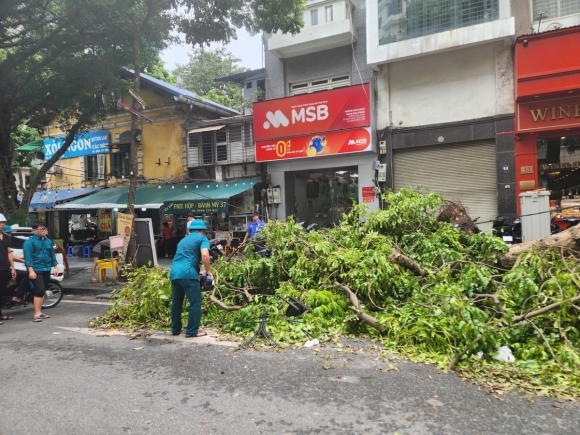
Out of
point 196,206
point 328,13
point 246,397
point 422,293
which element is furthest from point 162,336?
point 328,13

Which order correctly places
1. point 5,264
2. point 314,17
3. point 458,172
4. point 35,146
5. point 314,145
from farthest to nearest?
point 35,146 → point 314,17 → point 314,145 → point 458,172 → point 5,264

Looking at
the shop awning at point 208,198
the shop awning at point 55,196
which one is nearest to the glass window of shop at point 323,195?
the shop awning at point 208,198

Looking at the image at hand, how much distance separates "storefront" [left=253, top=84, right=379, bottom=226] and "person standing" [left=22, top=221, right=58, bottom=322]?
8915mm

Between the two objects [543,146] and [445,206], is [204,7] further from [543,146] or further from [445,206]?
[543,146]

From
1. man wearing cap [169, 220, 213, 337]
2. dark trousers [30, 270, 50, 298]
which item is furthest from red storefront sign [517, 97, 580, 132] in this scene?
dark trousers [30, 270, 50, 298]

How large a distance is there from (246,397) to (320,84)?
13.4m

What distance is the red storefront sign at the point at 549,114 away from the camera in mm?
10820

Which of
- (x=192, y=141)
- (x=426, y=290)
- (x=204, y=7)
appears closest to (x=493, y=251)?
(x=426, y=290)

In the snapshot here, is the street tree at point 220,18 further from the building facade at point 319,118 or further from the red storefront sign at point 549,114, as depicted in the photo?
the red storefront sign at point 549,114

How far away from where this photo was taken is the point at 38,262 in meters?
7.11

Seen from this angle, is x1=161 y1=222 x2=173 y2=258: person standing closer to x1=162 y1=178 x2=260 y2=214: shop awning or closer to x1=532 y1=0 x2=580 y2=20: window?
x1=162 y1=178 x2=260 y2=214: shop awning

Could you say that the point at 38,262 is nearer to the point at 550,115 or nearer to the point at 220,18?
the point at 220,18

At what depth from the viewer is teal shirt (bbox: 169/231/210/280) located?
5375 millimetres

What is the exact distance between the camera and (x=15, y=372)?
4.43 meters
